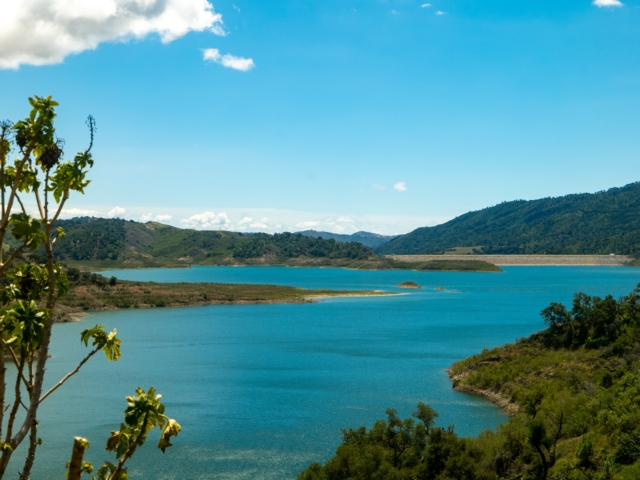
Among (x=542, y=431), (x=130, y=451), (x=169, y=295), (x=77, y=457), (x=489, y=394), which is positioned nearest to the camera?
(x=77, y=457)

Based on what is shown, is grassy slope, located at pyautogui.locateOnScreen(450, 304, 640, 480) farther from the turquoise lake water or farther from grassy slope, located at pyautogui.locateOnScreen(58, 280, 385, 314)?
grassy slope, located at pyautogui.locateOnScreen(58, 280, 385, 314)

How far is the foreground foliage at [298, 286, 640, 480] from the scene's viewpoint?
90.4ft

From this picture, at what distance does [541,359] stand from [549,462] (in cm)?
2425

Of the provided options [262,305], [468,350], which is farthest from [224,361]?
[262,305]

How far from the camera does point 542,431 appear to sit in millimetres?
28812

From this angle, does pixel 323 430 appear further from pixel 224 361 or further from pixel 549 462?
pixel 224 361

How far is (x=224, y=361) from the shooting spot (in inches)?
2685

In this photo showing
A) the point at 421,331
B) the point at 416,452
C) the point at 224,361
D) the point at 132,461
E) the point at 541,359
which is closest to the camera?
the point at 416,452

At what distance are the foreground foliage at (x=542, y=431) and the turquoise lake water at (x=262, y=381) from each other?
14.1 ft

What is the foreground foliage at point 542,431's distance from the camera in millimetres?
27562

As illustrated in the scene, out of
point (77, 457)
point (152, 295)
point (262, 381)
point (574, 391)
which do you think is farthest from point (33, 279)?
point (152, 295)

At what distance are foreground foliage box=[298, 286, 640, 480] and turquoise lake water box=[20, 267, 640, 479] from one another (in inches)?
170

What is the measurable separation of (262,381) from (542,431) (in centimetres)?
3235

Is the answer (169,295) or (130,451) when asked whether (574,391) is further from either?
(169,295)
